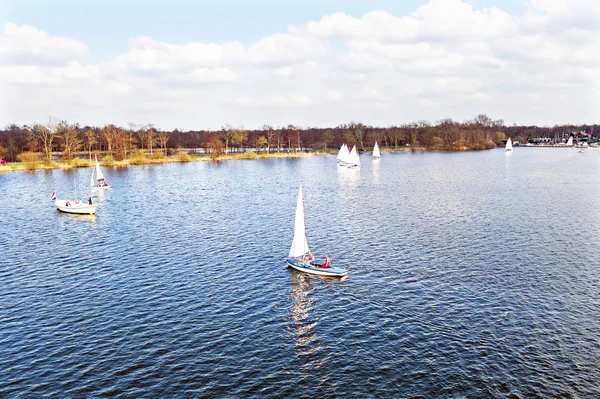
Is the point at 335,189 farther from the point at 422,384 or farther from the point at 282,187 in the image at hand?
the point at 422,384

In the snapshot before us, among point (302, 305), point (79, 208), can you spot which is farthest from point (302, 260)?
point (79, 208)

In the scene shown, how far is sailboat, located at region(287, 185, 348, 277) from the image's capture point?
52.4 metres

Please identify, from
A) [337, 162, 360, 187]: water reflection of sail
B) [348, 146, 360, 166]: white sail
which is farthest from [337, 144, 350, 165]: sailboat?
[337, 162, 360, 187]: water reflection of sail

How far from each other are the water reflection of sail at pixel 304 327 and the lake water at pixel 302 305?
18cm

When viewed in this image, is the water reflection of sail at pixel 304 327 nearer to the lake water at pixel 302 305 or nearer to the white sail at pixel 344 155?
the lake water at pixel 302 305

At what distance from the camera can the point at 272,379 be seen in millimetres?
33094

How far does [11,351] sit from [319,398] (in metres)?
25.3

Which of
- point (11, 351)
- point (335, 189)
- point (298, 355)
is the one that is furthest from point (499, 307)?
point (335, 189)

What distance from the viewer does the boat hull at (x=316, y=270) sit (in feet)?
171

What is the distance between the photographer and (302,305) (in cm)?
4556

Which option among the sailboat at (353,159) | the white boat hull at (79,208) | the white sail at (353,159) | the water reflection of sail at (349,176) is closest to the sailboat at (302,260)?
the white boat hull at (79,208)

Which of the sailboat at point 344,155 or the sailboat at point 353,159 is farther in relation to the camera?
the sailboat at point 344,155

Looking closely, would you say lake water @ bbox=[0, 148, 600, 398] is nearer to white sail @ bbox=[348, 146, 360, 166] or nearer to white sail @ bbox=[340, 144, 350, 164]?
white sail @ bbox=[348, 146, 360, 166]

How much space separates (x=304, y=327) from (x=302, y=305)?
4.80m
